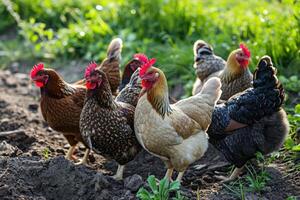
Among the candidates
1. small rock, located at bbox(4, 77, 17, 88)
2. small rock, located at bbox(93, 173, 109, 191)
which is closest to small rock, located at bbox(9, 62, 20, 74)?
small rock, located at bbox(4, 77, 17, 88)

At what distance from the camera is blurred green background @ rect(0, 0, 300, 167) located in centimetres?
722

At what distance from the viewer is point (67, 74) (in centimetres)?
878

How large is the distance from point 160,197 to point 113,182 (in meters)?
0.66

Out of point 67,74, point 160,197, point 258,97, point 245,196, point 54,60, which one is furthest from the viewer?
point 54,60

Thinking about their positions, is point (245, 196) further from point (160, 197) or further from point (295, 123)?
point (295, 123)

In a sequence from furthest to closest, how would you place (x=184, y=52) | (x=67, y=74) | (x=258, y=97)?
(x=67, y=74) < (x=184, y=52) < (x=258, y=97)

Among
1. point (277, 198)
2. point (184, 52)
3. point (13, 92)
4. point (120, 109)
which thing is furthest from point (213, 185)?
point (13, 92)

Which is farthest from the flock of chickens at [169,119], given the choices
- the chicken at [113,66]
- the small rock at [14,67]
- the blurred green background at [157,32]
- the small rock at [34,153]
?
the small rock at [14,67]

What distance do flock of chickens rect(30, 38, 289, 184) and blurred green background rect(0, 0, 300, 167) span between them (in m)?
1.21

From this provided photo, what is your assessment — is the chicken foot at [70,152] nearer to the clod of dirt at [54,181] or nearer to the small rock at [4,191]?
the clod of dirt at [54,181]

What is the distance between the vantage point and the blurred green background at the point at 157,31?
→ 7289 mm

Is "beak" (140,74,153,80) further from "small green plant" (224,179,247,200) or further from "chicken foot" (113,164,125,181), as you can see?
"small green plant" (224,179,247,200)

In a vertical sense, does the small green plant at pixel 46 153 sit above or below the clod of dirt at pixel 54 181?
below

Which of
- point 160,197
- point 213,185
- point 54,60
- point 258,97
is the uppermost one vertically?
point 258,97
